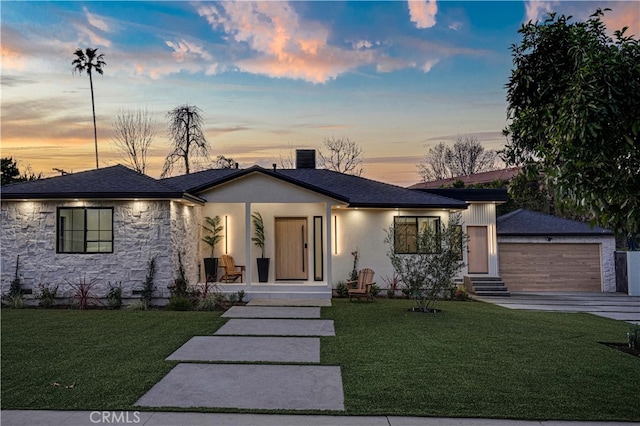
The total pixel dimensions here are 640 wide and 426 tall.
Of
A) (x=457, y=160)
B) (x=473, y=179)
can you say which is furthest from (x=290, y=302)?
(x=457, y=160)

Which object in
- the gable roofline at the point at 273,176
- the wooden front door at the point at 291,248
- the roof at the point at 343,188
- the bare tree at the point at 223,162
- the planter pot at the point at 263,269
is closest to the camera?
the gable roofline at the point at 273,176

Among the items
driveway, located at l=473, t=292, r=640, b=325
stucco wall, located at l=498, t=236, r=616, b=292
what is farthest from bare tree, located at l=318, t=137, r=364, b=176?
driveway, located at l=473, t=292, r=640, b=325

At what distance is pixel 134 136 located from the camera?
2594cm

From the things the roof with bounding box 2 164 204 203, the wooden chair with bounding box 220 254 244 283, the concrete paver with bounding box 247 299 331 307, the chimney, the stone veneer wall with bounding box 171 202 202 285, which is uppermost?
the chimney

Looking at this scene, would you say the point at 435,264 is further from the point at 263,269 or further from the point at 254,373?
the point at 254,373

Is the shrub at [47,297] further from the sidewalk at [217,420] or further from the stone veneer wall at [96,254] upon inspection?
the sidewalk at [217,420]

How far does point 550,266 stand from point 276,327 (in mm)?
12939

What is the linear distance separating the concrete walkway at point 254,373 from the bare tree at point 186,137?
62.6ft

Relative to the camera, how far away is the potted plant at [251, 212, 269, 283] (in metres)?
14.2

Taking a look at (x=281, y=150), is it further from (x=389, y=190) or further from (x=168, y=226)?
(x=168, y=226)

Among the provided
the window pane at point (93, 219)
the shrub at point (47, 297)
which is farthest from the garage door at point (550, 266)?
the shrub at point (47, 297)

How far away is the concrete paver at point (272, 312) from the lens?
9.75m

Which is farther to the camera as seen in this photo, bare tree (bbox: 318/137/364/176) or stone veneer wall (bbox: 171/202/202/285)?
bare tree (bbox: 318/137/364/176)

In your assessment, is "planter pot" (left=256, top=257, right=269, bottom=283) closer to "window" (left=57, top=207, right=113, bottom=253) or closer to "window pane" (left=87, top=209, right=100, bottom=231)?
"window" (left=57, top=207, right=113, bottom=253)
